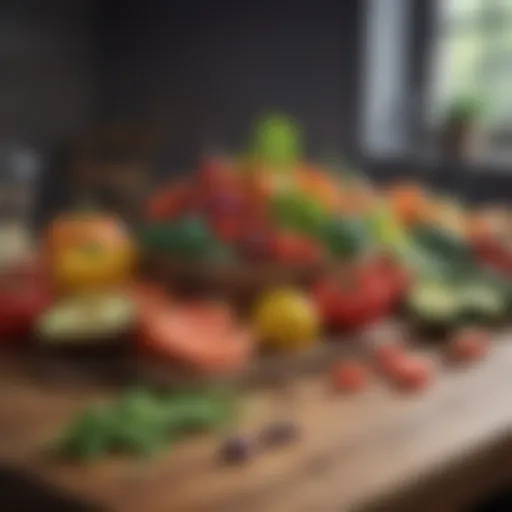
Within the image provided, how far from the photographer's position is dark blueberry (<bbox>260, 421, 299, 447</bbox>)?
86 centimetres

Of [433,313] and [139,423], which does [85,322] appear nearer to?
[139,423]

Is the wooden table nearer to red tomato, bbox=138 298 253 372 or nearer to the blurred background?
red tomato, bbox=138 298 253 372

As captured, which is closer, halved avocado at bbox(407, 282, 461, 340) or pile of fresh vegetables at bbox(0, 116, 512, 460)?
pile of fresh vegetables at bbox(0, 116, 512, 460)

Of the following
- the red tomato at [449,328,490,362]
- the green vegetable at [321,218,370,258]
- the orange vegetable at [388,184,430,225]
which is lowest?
the red tomato at [449,328,490,362]

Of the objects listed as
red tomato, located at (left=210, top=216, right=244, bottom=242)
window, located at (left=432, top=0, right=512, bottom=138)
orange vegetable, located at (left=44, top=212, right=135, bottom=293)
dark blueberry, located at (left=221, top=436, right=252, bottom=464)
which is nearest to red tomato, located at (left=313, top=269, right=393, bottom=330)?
red tomato, located at (left=210, top=216, right=244, bottom=242)

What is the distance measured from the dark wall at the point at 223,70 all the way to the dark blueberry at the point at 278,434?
1.47 meters

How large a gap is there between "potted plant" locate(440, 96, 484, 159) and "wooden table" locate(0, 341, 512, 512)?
3.85 ft

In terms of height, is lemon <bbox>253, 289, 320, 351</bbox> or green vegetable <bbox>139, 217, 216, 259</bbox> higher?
green vegetable <bbox>139, 217, 216, 259</bbox>

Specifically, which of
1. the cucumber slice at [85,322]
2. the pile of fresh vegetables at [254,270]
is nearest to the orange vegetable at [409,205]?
the pile of fresh vegetables at [254,270]

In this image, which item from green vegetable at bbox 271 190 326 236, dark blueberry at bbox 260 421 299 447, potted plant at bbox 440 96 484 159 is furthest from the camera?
potted plant at bbox 440 96 484 159

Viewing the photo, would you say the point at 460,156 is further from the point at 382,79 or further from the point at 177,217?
the point at 177,217

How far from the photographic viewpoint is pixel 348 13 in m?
2.28

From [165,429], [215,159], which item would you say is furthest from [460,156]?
[165,429]

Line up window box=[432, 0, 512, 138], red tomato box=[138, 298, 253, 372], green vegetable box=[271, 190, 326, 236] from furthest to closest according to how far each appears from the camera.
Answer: window box=[432, 0, 512, 138] < green vegetable box=[271, 190, 326, 236] < red tomato box=[138, 298, 253, 372]
